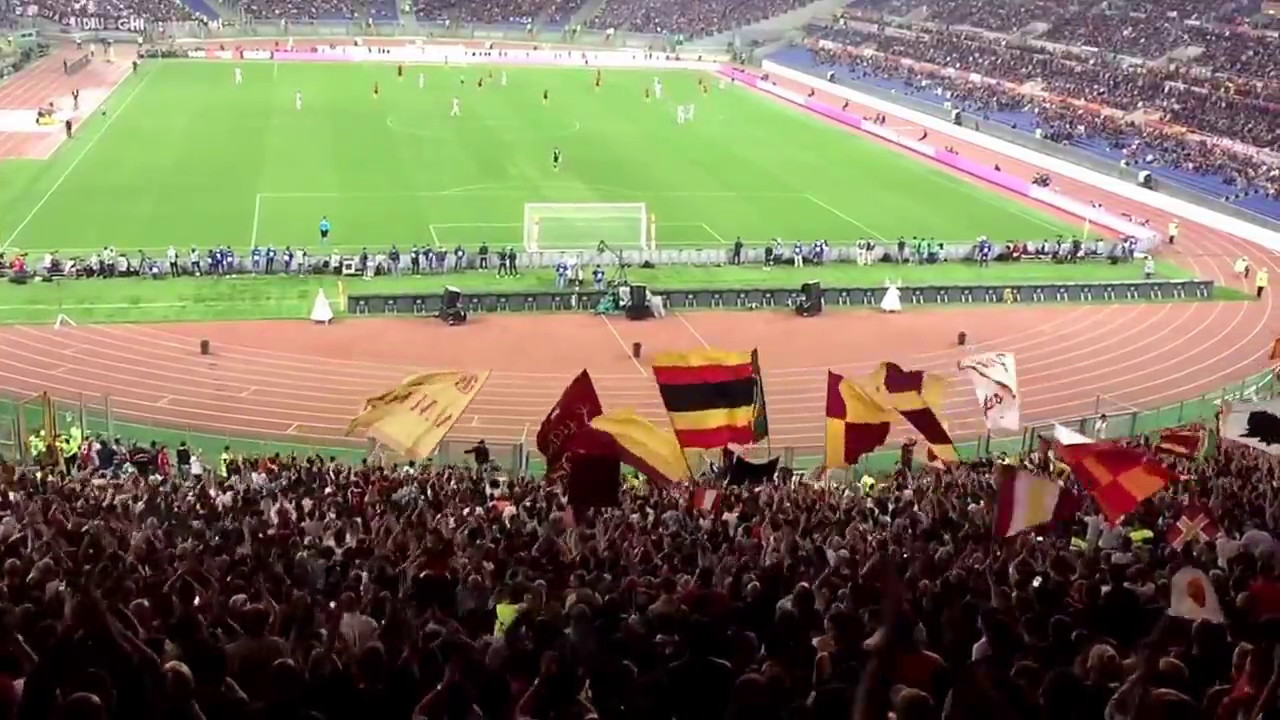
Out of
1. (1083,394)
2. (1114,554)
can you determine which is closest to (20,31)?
(1083,394)

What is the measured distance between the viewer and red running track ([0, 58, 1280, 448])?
2920 centimetres

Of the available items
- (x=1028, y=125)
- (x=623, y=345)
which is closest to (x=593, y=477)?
(x=623, y=345)

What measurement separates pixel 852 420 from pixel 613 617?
32.2ft

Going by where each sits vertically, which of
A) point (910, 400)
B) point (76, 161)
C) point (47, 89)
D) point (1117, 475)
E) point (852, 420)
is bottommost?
point (76, 161)

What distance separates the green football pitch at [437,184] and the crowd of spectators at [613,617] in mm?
25969

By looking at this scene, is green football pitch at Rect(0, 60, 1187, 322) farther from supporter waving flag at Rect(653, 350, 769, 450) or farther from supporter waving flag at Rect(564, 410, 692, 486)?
supporter waving flag at Rect(564, 410, 692, 486)

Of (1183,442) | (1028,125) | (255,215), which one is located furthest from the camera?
(1028,125)

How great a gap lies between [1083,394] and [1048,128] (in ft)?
138

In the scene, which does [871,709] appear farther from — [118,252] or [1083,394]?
[118,252]

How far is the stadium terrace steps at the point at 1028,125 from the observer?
55.4m

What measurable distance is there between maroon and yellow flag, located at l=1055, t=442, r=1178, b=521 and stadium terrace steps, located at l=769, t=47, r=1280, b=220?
4434 cm

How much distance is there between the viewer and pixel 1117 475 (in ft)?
44.7

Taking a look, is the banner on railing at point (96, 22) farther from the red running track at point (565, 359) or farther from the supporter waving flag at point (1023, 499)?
the supporter waving flag at point (1023, 499)

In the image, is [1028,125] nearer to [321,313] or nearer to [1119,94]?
[1119,94]
